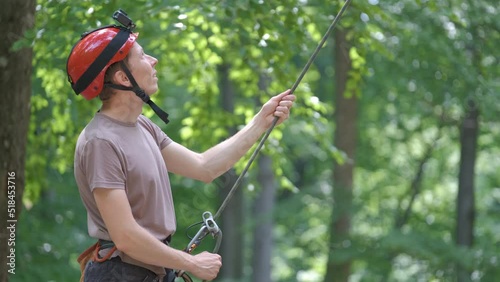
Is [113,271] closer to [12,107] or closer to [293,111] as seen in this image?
[12,107]

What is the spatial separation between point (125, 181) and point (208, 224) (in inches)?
16.4

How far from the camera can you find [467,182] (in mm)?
10891

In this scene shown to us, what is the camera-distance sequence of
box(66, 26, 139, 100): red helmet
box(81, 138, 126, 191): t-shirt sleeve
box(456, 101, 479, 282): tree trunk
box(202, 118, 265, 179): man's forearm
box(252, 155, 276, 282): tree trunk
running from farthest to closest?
box(252, 155, 276, 282): tree trunk < box(456, 101, 479, 282): tree trunk < box(202, 118, 265, 179): man's forearm < box(66, 26, 139, 100): red helmet < box(81, 138, 126, 191): t-shirt sleeve

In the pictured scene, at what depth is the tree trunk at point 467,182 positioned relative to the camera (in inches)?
421

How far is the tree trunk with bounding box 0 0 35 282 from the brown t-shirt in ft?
5.22

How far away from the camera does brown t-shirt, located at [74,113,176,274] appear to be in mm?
2871

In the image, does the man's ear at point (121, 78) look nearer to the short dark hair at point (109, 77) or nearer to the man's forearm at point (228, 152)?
the short dark hair at point (109, 77)

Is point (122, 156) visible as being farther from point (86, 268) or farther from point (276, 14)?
point (276, 14)

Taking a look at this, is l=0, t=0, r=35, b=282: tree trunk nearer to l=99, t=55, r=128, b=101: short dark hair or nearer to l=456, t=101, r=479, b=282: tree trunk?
l=99, t=55, r=128, b=101: short dark hair

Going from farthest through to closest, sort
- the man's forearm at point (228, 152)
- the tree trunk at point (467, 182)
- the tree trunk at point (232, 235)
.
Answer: the tree trunk at point (232, 235) < the tree trunk at point (467, 182) < the man's forearm at point (228, 152)

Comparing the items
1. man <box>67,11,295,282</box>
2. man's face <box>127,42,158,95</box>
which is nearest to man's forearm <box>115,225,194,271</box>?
man <box>67,11,295,282</box>

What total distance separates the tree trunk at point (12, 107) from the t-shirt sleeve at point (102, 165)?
1.70 m

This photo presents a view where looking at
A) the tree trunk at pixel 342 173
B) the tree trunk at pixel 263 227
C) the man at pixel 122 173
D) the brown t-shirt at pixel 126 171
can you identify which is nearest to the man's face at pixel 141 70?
the man at pixel 122 173

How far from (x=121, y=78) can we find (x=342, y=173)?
24.1ft
